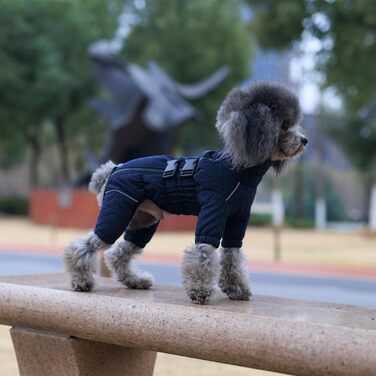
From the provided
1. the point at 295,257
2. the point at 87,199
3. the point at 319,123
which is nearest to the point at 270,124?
the point at 295,257

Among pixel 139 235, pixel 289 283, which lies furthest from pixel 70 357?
pixel 289 283

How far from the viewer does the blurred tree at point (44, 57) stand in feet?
107

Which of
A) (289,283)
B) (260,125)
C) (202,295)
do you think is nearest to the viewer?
(260,125)

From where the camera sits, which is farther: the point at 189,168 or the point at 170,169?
the point at 170,169

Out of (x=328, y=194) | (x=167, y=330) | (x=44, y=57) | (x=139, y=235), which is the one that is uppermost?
(x=44, y=57)

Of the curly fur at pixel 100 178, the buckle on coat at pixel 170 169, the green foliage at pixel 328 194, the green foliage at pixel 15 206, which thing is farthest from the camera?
the green foliage at pixel 328 194

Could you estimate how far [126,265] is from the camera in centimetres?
497

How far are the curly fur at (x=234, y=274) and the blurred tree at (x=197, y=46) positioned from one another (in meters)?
33.9

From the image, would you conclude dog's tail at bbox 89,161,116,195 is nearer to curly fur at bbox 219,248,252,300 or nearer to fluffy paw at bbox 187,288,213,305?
curly fur at bbox 219,248,252,300

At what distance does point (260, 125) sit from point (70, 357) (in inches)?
82.1

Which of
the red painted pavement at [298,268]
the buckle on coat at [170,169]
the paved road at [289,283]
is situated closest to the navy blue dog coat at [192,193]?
the buckle on coat at [170,169]

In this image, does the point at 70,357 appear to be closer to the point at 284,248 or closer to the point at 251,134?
the point at 251,134

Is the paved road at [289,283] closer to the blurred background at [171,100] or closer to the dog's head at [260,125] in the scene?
the blurred background at [171,100]

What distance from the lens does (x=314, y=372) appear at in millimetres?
3150
